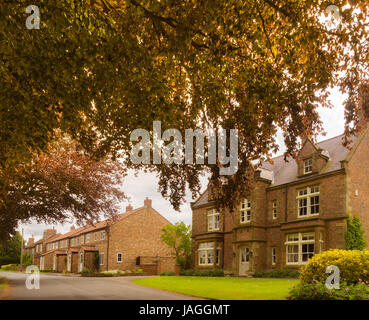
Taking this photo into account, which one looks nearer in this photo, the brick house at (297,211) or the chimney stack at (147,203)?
the brick house at (297,211)

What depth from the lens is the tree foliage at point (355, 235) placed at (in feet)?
86.5

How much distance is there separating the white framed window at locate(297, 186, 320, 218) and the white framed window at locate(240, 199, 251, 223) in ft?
17.0

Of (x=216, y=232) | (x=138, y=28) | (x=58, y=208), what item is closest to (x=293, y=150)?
(x=138, y=28)

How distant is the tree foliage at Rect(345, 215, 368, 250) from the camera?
26375mm

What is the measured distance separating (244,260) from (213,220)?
22.4ft

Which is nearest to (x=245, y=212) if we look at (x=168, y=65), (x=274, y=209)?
(x=274, y=209)

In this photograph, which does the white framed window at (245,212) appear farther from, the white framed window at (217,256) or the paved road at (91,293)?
the paved road at (91,293)

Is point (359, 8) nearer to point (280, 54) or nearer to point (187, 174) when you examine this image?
point (280, 54)

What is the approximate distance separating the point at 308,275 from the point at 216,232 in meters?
23.1

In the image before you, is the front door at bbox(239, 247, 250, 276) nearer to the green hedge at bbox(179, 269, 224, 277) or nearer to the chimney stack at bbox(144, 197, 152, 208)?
the green hedge at bbox(179, 269, 224, 277)

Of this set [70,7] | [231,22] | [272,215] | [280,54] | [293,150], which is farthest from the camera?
[272,215]

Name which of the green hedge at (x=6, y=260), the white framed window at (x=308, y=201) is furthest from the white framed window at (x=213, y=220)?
the green hedge at (x=6, y=260)

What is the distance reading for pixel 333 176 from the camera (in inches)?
1113

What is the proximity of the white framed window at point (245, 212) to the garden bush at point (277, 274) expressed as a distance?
533cm
